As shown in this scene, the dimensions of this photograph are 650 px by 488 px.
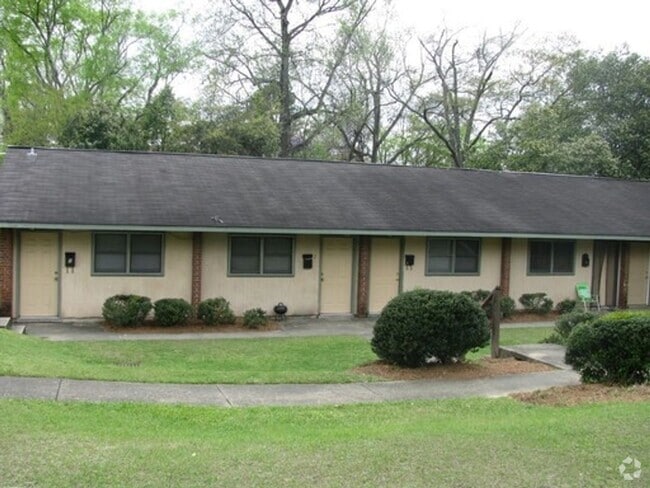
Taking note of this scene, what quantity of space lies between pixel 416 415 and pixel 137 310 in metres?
9.62

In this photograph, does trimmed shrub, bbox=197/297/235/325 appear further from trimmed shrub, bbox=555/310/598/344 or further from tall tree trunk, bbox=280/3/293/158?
tall tree trunk, bbox=280/3/293/158

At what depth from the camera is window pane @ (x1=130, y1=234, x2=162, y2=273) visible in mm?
16844

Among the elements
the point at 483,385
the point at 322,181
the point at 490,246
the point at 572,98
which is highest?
the point at 572,98

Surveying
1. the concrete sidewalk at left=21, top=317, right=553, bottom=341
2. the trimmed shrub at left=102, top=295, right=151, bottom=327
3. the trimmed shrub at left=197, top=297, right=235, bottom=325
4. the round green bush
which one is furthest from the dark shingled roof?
the round green bush

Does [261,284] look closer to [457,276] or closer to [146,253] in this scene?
[146,253]

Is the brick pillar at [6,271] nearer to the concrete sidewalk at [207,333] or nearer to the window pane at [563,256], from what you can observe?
the concrete sidewalk at [207,333]

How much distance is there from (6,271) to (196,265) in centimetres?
445

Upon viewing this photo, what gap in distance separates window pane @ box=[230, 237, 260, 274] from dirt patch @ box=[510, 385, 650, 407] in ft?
31.9

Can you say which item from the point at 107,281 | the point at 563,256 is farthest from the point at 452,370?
the point at 563,256

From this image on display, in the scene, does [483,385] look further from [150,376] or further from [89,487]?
[89,487]

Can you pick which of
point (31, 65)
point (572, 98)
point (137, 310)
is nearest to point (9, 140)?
point (31, 65)

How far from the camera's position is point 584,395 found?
8.90 m

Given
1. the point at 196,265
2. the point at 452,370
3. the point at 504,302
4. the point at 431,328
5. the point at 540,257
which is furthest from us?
the point at 540,257

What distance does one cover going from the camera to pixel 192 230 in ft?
53.6
